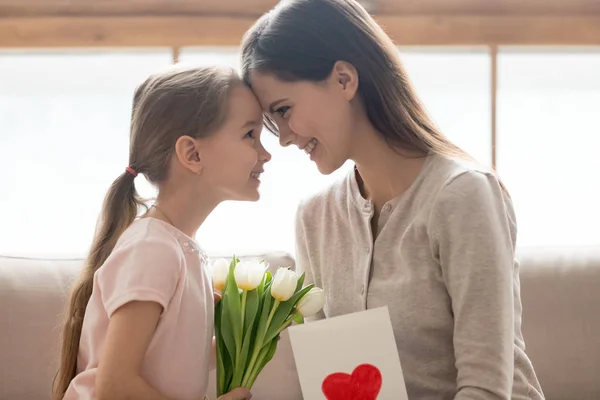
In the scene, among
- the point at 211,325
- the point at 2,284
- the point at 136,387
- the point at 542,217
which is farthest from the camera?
the point at 542,217

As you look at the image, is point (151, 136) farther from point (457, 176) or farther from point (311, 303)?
point (457, 176)

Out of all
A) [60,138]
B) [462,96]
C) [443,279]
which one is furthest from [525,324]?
[60,138]

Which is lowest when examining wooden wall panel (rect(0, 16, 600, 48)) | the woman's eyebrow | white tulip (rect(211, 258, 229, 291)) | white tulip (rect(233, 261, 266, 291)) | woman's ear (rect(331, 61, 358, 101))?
white tulip (rect(211, 258, 229, 291))

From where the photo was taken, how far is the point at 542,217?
262 centimetres

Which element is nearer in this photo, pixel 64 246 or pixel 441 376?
pixel 441 376

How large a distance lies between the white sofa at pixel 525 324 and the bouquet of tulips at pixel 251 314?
621 mm

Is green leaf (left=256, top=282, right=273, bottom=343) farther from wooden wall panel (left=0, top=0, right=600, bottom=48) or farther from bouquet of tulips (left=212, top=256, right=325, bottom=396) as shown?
wooden wall panel (left=0, top=0, right=600, bottom=48)

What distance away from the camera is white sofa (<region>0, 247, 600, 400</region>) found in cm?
199

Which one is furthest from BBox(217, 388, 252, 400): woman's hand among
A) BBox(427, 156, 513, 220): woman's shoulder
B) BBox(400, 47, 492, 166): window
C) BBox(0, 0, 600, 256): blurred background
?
BBox(400, 47, 492, 166): window

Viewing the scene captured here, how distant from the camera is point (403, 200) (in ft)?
5.16

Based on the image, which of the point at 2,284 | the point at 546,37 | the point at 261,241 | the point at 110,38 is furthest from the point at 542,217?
the point at 2,284

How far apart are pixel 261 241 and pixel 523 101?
928mm

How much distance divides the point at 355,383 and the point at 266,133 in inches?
50.9

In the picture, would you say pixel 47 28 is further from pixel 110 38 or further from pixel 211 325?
pixel 211 325
